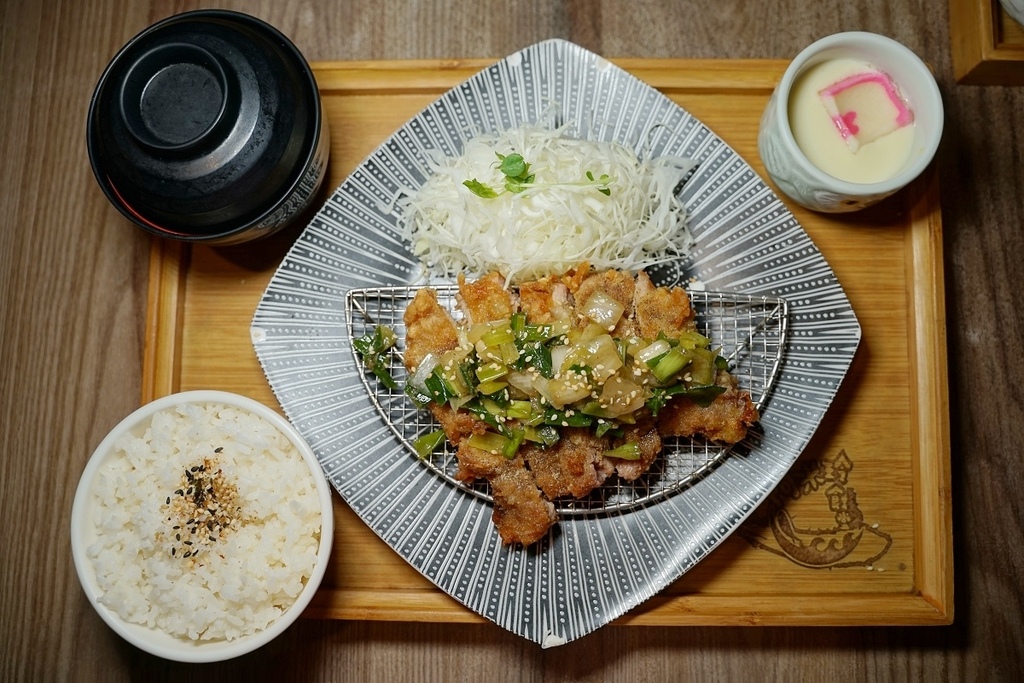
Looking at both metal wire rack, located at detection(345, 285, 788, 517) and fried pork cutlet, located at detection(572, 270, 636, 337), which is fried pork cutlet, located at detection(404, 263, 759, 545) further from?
metal wire rack, located at detection(345, 285, 788, 517)

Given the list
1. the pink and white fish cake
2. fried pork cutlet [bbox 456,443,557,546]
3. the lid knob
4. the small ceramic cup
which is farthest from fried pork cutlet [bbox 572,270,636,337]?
the lid knob

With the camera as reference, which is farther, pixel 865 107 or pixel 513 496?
pixel 865 107

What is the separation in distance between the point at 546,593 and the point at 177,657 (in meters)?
1.31

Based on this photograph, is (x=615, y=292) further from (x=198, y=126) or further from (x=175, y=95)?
(x=175, y=95)

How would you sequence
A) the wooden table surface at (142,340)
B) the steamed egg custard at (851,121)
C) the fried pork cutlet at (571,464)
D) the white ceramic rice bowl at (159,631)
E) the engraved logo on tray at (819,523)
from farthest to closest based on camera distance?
the wooden table surface at (142,340), the engraved logo on tray at (819,523), the steamed egg custard at (851,121), the fried pork cutlet at (571,464), the white ceramic rice bowl at (159,631)

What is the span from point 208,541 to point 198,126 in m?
1.44

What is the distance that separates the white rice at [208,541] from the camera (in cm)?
241

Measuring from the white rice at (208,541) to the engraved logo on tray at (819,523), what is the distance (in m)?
1.76

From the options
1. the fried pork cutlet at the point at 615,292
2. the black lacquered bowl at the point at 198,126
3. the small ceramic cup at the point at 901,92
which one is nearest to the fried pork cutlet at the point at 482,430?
the fried pork cutlet at the point at 615,292

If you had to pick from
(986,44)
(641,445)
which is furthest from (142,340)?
(986,44)

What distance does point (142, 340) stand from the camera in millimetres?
3008

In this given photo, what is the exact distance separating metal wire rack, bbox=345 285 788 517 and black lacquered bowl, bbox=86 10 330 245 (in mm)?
569

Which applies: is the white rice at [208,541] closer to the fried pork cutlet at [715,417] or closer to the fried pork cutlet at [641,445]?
the fried pork cutlet at [641,445]

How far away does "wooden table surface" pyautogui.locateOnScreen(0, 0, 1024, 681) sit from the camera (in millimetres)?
2926
